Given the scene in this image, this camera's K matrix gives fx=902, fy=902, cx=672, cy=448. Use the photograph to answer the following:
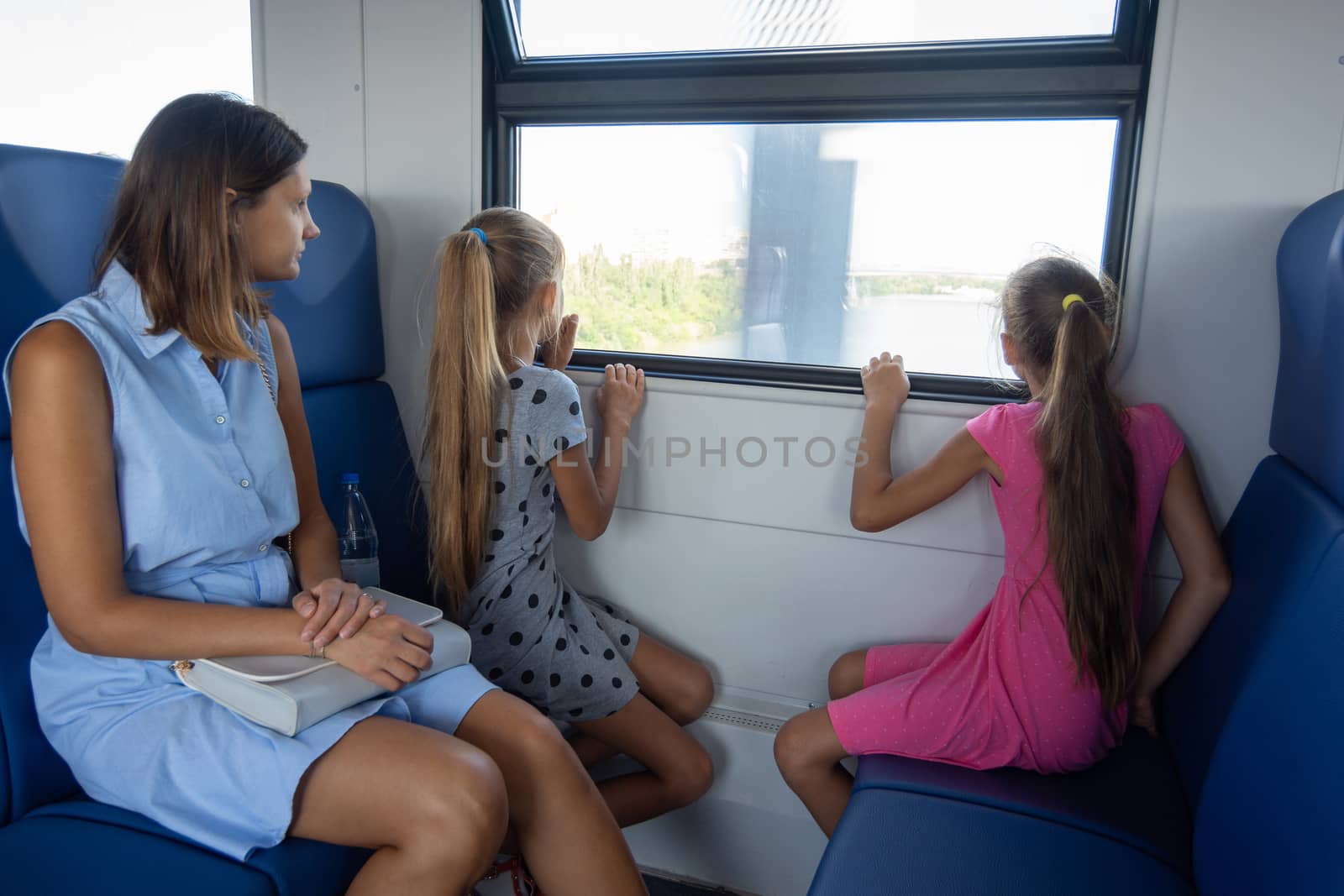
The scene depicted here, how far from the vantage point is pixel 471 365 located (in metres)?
1.67

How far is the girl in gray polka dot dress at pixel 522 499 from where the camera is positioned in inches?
66.1

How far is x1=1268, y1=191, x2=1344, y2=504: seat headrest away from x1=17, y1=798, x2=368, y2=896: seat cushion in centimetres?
143

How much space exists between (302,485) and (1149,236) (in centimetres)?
157

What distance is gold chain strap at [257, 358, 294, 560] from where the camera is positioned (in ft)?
4.67

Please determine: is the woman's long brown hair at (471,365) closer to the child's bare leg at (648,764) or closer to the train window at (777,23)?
the child's bare leg at (648,764)

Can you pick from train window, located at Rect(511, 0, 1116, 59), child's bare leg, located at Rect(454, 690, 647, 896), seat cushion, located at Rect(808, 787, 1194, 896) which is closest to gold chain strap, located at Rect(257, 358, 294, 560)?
child's bare leg, located at Rect(454, 690, 647, 896)

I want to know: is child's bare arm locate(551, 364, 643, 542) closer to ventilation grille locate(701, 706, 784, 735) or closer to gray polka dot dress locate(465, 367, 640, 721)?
gray polka dot dress locate(465, 367, 640, 721)

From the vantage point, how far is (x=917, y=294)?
1.91 m

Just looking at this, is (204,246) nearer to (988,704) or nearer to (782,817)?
(988,704)

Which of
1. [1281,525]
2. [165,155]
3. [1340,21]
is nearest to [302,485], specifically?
[165,155]

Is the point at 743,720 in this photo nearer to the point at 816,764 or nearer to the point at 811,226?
the point at 816,764

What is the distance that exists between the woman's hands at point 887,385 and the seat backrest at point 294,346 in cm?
108

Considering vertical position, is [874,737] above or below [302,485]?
below
